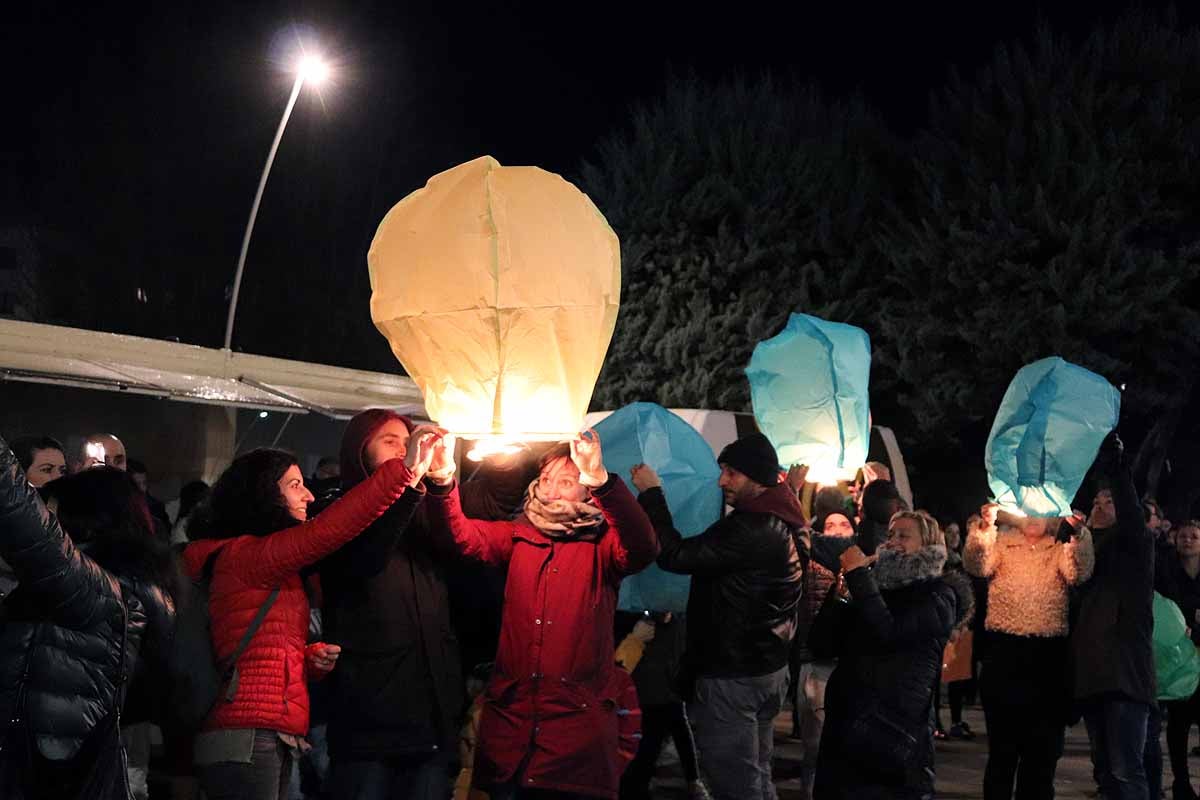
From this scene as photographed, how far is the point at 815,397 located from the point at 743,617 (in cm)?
277

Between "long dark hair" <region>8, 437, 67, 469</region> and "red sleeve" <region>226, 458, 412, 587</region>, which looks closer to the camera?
"red sleeve" <region>226, 458, 412, 587</region>

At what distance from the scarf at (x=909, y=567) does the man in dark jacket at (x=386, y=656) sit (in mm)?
2076

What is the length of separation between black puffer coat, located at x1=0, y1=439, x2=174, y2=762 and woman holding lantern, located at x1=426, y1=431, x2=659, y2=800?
135cm

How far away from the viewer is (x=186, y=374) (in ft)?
49.4

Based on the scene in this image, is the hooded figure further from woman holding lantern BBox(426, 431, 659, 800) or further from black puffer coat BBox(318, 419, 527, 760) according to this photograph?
Result: black puffer coat BBox(318, 419, 527, 760)

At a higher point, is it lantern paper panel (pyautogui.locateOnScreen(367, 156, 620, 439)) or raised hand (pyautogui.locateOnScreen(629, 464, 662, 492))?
lantern paper panel (pyautogui.locateOnScreen(367, 156, 620, 439))

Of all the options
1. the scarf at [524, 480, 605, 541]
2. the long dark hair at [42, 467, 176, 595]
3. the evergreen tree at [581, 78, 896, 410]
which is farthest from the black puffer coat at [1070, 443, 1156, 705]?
the evergreen tree at [581, 78, 896, 410]

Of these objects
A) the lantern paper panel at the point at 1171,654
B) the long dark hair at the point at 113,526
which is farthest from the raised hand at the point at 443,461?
the lantern paper panel at the point at 1171,654

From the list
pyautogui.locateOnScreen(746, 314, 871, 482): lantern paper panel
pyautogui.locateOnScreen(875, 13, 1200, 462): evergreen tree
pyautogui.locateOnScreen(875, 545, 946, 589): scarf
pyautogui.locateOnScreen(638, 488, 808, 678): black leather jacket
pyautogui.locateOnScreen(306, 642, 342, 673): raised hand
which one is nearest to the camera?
pyautogui.locateOnScreen(306, 642, 342, 673): raised hand

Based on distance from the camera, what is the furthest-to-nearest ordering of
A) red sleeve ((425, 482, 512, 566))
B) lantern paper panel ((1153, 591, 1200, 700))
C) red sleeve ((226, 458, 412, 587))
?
lantern paper panel ((1153, 591, 1200, 700)) < red sleeve ((425, 482, 512, 566)) < red sleeve ((226, 458, 412, 587))

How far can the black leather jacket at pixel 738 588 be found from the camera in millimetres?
6012

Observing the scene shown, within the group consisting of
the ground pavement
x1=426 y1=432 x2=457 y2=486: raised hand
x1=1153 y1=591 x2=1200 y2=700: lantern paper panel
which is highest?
x1=426 y1=432 x2=457 y2=486: raised hand

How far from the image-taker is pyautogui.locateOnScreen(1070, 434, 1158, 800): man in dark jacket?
666cm

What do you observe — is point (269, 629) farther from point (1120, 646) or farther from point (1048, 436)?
point (1048, 436)
